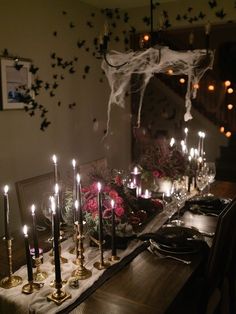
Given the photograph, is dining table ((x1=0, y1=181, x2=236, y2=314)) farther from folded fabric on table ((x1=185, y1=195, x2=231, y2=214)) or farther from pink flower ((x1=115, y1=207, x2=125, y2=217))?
folded fabric on table ((x1=185, y1=195, x2=231, y2=214))

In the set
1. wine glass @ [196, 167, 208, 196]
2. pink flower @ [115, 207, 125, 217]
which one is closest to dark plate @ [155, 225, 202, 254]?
pink flower @ [115, 207, 125, 217]

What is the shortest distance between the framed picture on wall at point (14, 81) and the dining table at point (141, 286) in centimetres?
195

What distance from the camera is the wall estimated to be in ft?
10.3

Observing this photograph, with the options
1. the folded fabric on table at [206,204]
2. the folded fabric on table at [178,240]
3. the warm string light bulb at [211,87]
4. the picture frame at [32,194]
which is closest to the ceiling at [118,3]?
the warm string light bulb at [211,87]

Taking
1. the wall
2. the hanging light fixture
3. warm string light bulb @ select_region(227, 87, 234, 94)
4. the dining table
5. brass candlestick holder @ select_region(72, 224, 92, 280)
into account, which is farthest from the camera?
warm string light bulb @ select_region(227, 87, 234, 94)

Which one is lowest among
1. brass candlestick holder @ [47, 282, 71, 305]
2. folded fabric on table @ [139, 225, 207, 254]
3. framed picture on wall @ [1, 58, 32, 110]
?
brass candlestick holder @ [47, 282, 71, 305]

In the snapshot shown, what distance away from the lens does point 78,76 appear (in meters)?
3.94

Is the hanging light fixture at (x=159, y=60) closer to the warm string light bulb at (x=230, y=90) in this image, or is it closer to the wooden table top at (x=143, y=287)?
the wooden table top at (x=143, y=287)

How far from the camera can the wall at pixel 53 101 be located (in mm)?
A: 3139

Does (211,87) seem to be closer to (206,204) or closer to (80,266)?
(206,204)

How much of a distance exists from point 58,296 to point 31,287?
0.14m

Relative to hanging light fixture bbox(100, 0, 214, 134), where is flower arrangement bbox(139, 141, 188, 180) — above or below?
below

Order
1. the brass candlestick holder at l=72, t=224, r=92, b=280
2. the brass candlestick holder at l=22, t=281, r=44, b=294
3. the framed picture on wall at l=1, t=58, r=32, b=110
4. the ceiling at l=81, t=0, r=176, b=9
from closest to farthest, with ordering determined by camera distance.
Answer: the brass candlestick holder at l=22, t=281, r=44, b=294, the brass candlestick holder at l=72, t=224, r=92, b=280, the framed picture on wall at l=1, t=58, r=32, b=110, the ceiling at l=81, t=0, r=176, b=9

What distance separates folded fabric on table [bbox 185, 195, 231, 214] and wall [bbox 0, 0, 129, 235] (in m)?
1.69
